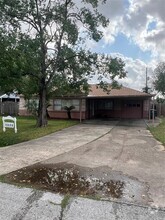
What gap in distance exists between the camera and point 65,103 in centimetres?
2469

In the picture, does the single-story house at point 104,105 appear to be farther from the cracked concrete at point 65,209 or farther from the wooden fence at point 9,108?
the cracked concrete at point 65,209

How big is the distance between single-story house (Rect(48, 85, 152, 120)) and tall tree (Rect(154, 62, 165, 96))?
13155 millimetres

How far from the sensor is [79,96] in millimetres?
23047

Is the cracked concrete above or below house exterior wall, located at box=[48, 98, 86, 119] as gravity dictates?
below

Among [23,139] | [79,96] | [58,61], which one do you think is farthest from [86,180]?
[79,96]

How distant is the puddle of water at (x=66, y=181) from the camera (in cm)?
490

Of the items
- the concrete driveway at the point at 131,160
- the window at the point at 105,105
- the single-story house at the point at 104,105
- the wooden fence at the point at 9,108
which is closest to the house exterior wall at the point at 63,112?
the single-story house at the point at 104,105

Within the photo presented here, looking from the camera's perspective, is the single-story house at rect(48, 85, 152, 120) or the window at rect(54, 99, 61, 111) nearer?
the single-story house at rect(48, 85, 152, 120)

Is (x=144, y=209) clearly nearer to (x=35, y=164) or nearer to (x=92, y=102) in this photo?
(x=35, y=164)

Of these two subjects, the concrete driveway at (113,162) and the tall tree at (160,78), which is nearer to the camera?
the concrete driveway at (113,162)

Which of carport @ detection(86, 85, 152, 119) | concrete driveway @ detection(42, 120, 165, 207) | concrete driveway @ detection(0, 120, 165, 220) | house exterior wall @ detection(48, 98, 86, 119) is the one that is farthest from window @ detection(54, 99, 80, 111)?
concrete driveway @ detection(42, 120, 165, 207)

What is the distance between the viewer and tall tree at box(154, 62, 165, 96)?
1484 inches

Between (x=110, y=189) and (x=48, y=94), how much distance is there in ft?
48.1

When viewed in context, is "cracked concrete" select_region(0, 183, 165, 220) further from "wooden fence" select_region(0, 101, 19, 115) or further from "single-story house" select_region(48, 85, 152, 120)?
"wooden fence" select_region(0, 101, 19, 115)
